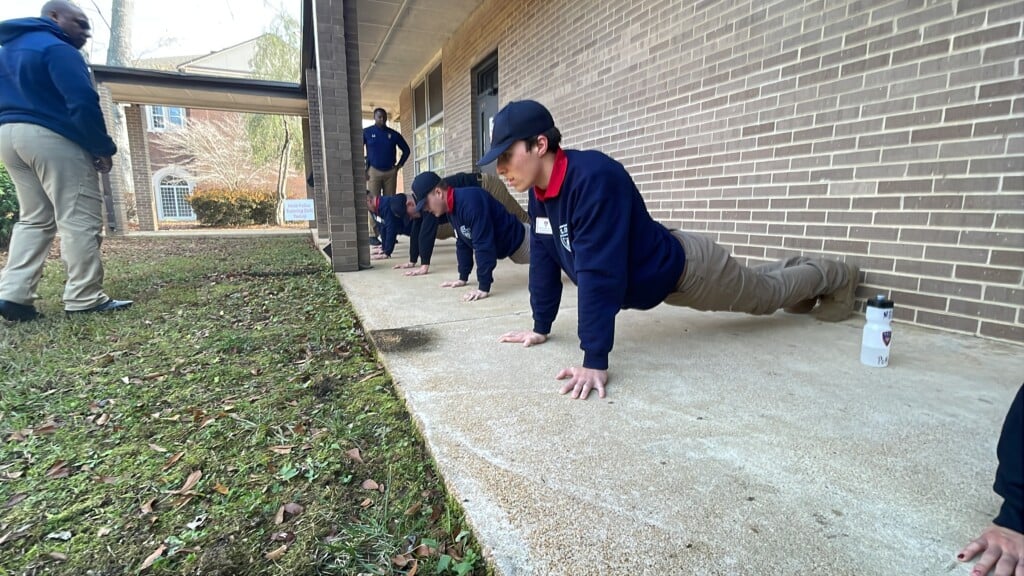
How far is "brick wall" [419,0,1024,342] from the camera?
229 centimetres

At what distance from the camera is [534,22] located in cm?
614

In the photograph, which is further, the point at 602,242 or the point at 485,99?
the point at 485,99

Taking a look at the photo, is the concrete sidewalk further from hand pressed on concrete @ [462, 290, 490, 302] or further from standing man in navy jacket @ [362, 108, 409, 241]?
standing man in navy jacket @ [362, 108, 409, 241]

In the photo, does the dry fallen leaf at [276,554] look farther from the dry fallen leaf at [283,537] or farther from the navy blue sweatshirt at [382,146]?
the navy blue sweatshirt at [382,146]

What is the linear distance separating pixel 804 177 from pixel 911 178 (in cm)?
56

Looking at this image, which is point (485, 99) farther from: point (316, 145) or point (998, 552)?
point (998, 552)

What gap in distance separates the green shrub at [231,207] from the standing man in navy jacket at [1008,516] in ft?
62.3

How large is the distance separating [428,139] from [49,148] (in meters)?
8.82

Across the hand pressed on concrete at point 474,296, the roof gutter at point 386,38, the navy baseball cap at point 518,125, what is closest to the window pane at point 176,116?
the roof gutter at point 386,38

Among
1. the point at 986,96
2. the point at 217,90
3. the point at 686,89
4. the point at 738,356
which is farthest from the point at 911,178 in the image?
the point at 217,90

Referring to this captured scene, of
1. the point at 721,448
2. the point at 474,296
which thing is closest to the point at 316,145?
the point at 474,296

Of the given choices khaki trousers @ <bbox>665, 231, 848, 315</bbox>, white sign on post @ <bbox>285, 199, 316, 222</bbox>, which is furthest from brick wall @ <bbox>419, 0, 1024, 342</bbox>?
white sign on post @ <bbox>285, 199, 316, 222</bbox>

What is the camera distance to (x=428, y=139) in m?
11.5

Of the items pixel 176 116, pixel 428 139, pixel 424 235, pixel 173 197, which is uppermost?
pixel 176 116
